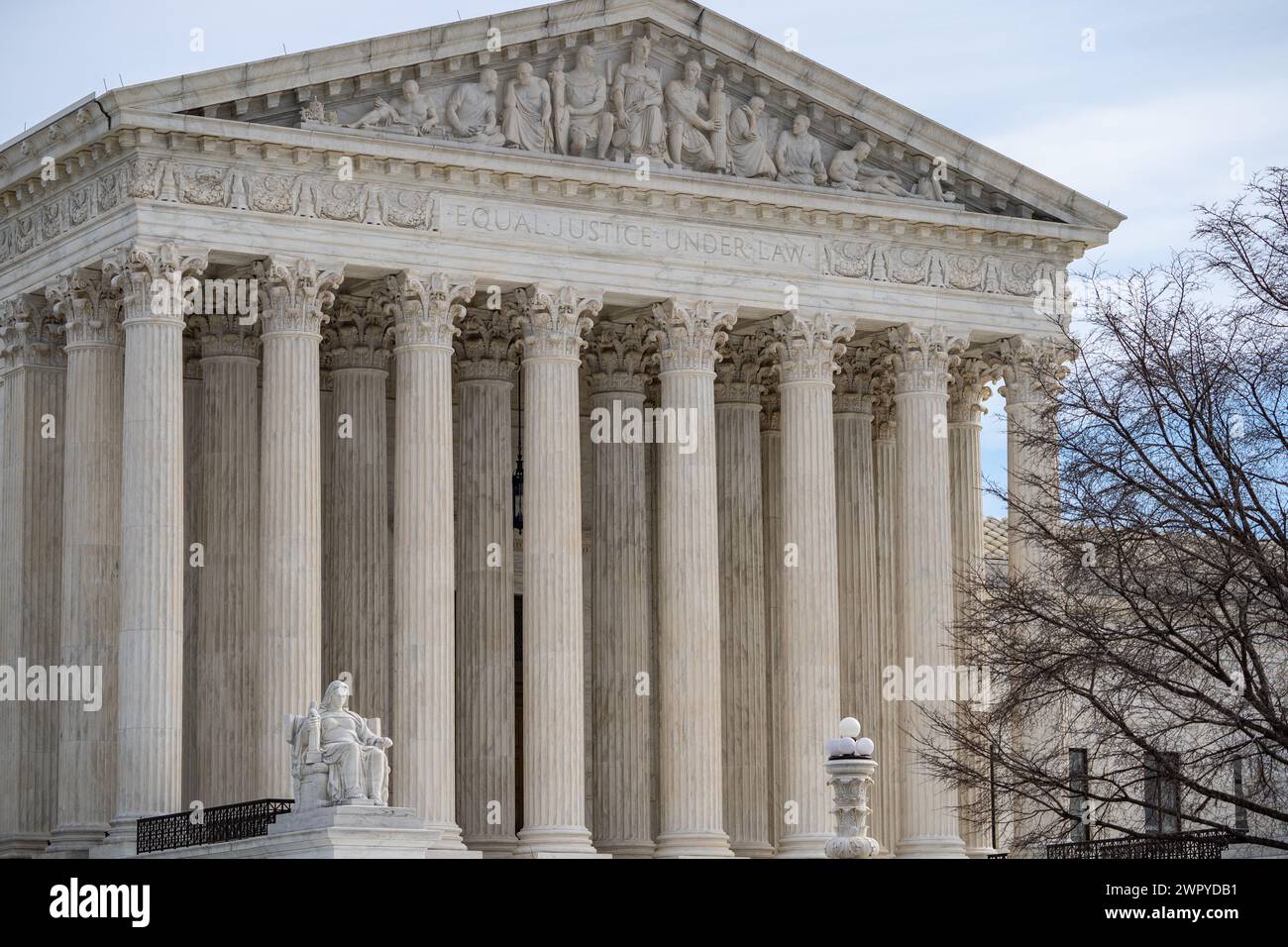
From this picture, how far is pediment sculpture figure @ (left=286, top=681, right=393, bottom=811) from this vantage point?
45562 mm

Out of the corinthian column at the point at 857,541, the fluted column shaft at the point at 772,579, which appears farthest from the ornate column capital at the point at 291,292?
the corinthian column at the point at 857,541

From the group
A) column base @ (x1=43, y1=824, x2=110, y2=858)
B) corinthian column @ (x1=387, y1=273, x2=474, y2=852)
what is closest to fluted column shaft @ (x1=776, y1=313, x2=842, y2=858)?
corinthian column @ (x1=387, y1=273, x2=474, y2=852)

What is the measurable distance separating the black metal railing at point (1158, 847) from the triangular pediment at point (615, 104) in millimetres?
17024

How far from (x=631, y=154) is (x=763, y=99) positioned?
407 centimetres

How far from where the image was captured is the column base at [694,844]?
5588 cm

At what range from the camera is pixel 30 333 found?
184 ft

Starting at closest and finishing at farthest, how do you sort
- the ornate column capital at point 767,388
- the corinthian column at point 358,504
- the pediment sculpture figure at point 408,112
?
the pediment sculpture figure at point 408,112
the corinthian column at point 358,504
the ornate column capital at point 767,388

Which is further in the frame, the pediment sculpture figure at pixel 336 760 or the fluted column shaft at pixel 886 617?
the fluted column shaft at pixel 886 617

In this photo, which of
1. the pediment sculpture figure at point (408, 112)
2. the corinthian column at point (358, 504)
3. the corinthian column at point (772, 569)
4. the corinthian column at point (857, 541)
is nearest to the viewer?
the pediment sculpture figure at point (408, 112)

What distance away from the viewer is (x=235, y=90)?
5241cm

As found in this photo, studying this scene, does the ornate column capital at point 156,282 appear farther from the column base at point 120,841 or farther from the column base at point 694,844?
the column base at point 694,844

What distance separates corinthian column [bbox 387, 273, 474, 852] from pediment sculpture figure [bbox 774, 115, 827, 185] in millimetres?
8822

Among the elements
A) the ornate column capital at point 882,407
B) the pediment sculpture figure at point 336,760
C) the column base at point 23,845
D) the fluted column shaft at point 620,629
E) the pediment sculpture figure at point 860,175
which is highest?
the pediment sculpture figure at point 860,175

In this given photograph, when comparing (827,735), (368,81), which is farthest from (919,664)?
(368,81)
